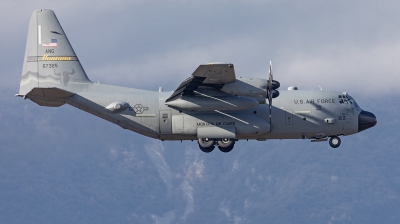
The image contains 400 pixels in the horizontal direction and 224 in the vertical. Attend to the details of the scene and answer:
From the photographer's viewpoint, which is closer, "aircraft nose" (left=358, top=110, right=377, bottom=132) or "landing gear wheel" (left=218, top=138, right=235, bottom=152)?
"landing gear wheel" (left=218, top=138, right=235, bottom=152)

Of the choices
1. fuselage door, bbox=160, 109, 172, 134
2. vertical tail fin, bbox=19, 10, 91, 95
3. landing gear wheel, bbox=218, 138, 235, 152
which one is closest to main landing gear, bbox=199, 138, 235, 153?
landing gear wheel, bbox=218, 138, 235, 152

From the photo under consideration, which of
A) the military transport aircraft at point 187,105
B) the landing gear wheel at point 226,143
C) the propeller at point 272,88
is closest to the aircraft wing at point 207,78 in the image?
the military transport aircraft at point 187,105

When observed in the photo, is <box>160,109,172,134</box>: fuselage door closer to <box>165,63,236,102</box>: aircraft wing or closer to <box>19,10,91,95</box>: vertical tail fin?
<box>165,63,236,102</box>: aircraft wing

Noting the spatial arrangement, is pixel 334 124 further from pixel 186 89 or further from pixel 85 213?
pixel 85 213

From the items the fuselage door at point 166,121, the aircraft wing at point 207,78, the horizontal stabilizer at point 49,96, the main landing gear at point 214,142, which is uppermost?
the aircraft wing at point 207,78

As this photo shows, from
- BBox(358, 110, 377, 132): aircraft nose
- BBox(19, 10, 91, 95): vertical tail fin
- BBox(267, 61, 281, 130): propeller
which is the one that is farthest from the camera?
BBox(358, 110, 377, 132): aircraft nose

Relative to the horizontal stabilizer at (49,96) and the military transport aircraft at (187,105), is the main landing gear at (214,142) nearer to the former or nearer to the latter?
the military transport aircraft at (187,105)

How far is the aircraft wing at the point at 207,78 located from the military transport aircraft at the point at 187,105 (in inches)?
5.1

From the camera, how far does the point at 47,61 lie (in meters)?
50.8

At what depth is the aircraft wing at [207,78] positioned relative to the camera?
44.5 meters

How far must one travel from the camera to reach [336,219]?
132 metres

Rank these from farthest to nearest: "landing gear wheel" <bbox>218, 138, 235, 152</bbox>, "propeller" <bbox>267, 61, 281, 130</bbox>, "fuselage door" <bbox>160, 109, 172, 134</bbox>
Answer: "landing gear wheel" <bbox>218, 138, 235, 152</bbox> < "fuselage door" <bbox>160, 109, 172, 134</bbox> < "propeller" <bbox>267, 61, 281, 130</bbox>

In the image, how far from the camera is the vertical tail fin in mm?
50594

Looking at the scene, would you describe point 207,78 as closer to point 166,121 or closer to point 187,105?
point 187,105
